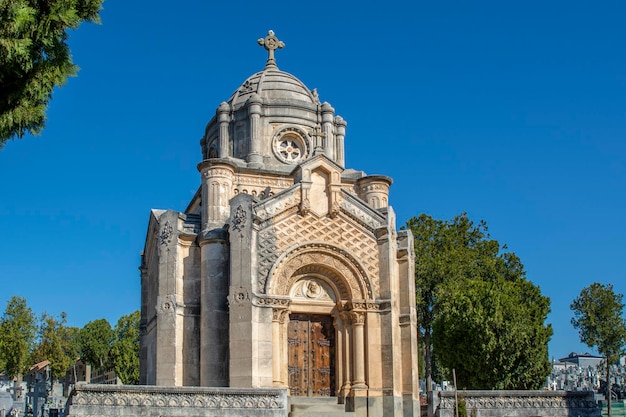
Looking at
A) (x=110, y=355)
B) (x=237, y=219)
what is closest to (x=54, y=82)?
(x=237, y=219)

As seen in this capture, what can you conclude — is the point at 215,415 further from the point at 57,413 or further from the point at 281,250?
the point at 57,413

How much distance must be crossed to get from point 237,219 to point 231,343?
4093 mm

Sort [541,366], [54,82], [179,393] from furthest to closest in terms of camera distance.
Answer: [541,366], [179,393], [54,82]

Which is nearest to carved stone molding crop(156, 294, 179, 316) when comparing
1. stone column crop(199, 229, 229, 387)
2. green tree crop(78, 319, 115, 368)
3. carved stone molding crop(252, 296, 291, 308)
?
stone column crop(199, 229, 229, 387)

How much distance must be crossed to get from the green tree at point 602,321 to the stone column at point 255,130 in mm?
31435

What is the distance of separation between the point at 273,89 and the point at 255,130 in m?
2.56

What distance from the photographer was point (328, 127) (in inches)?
1286

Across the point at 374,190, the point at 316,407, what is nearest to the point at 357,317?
the point at 316,407

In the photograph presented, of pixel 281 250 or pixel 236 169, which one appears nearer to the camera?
pixel 281 250

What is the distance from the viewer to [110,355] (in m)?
73.5

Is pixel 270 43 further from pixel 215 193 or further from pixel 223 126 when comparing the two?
pixel 215 193

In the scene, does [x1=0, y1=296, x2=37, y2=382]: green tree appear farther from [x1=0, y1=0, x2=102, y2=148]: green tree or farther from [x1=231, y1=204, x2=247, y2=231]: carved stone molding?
[x1=0, y1=0, x2=102, y2=148]: green tree

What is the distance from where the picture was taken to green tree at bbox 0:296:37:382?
57531 mm

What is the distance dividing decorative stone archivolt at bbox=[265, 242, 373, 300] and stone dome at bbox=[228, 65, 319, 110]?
822 cm
